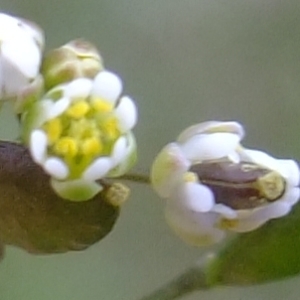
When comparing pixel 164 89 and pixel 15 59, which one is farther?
pixel 164 89

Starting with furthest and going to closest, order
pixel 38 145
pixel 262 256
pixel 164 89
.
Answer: pixel 164 89 → pixel 262 256 → pixel 38 145

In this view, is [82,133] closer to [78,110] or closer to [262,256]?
[78,110]

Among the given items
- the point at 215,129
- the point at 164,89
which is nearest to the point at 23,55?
the point at 215,129

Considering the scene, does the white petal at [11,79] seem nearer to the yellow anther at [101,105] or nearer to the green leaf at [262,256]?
the yellow anther at [101,105]

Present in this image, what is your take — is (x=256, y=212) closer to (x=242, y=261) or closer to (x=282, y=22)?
(x=242, y=261)

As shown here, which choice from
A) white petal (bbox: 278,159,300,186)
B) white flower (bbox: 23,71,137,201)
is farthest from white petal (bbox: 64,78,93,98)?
white petal (bbox: 278,159,300,186)

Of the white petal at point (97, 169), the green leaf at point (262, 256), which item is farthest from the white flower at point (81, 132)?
the green leaf at point (262, 256)

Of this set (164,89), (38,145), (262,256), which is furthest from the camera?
(164,89)

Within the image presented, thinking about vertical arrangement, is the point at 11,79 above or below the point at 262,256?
above
